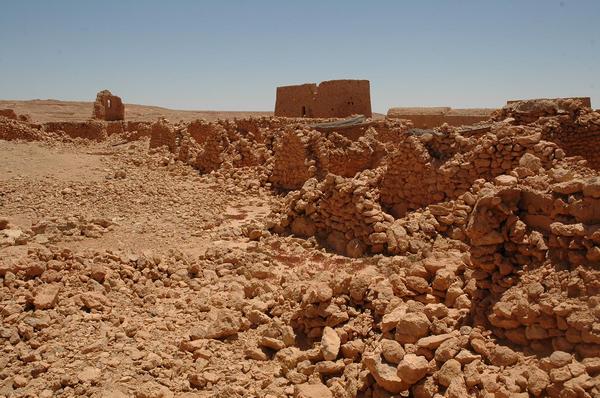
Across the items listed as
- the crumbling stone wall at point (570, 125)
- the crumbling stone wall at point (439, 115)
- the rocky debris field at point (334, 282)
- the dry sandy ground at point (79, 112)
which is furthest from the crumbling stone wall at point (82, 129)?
the crumbling stone wall at point (570, 125)

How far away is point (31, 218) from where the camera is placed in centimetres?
884

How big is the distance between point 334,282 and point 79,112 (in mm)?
39347

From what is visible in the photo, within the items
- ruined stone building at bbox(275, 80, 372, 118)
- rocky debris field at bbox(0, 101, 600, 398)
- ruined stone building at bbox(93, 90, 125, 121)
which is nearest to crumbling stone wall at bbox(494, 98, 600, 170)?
rocky debris field at bbox(0, 101, 600, 398)

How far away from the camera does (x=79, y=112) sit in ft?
130

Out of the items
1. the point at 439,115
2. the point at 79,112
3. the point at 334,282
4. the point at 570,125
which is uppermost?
the point at 79,112

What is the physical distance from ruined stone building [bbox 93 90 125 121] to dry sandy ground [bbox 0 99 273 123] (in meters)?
5.98

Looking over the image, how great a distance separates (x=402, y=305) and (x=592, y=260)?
165 centimetres

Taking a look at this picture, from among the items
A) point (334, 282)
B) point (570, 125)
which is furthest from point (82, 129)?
point (334, 282)

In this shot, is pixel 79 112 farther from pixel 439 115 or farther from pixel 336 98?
pixel 439 115

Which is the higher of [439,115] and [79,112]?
[79,112]

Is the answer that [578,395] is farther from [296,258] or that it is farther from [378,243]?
[296,258]

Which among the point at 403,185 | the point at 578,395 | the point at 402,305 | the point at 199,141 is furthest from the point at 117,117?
the point at 578,395

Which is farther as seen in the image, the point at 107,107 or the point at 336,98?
the point at 107,107

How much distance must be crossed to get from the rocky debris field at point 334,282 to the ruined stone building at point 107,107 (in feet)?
60.3
